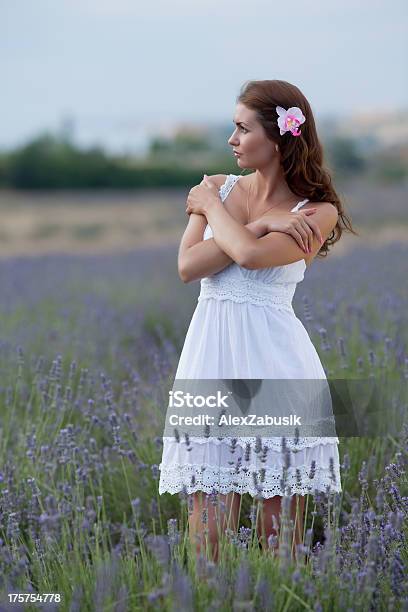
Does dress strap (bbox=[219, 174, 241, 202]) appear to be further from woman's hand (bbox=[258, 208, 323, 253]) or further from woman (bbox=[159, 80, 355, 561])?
woman's hand (bbox=[258, 208, 323, 253])

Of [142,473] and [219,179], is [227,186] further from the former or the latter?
[142,473]

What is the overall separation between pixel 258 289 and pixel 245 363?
0.21 metres

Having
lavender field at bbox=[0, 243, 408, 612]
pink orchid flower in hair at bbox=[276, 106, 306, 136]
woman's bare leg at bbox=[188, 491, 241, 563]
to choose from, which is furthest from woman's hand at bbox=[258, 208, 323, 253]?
woman's bare leg at bbox=[188, 491, 241, 563]

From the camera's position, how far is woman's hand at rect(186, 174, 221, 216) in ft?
8.30

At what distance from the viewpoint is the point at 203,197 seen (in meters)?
2.55

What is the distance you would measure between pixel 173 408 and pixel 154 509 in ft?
2.11

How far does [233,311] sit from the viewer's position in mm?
2463

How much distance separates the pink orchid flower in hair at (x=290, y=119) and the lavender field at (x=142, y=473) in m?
0.77

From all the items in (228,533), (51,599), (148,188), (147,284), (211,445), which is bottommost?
(51,599)

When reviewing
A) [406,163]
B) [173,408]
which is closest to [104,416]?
[173,408]

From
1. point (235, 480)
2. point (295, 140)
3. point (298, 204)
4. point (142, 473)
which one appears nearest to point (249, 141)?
point (295, 140)

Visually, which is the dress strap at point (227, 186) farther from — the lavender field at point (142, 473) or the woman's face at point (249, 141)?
the lavender field at point (142, 473)

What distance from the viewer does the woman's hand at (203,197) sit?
2531 millimetres

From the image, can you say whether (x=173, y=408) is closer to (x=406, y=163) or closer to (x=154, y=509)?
(x=154, y=509)
